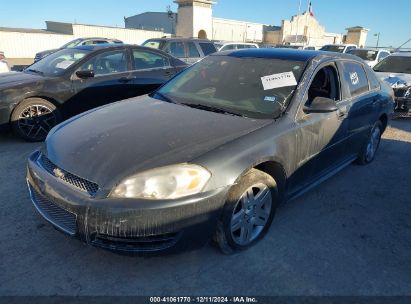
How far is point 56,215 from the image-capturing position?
246 cm

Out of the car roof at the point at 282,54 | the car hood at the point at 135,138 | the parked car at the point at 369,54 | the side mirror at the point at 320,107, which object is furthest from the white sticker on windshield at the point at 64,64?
the parked car at the point at 369,54

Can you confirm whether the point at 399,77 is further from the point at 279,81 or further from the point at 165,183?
the point at 165,183

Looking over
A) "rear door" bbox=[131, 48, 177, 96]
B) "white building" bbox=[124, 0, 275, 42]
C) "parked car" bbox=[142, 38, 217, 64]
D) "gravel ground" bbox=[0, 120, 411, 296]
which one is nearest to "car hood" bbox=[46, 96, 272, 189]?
"gravel ground" bbox=[0, 120, 411, 296]

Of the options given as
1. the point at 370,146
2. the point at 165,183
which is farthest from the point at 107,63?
the point at 370,146

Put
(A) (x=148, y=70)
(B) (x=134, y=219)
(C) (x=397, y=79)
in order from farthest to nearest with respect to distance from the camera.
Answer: (C) (x=397, y=79), (A) (x=148, y=70), (B) (x=134, y=219)

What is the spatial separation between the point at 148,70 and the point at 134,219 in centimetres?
473

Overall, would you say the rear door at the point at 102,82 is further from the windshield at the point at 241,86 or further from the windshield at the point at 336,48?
the windshield at the point at 336,48

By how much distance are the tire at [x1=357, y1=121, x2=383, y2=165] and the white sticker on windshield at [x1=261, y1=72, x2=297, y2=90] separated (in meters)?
2.01

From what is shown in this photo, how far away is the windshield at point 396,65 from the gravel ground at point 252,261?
6.96 metres

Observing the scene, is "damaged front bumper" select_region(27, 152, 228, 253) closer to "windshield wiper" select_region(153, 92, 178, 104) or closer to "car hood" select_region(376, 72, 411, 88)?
"windshield wiper" select_region(153, 92, 178, 104)

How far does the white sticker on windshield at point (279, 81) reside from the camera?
3209 millimetres

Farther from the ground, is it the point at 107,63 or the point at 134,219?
the point at 107,63

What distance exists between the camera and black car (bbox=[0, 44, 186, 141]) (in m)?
5.09

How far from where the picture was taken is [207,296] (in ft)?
7.60
